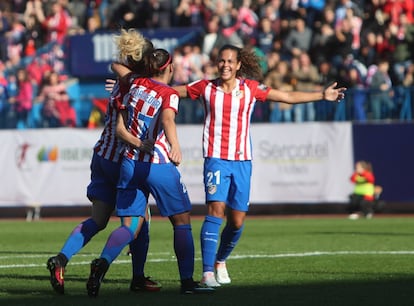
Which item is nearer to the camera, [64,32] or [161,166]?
[161,166]

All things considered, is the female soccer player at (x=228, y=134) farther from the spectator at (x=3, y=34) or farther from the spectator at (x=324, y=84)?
the spectator at (x=3, y=34)

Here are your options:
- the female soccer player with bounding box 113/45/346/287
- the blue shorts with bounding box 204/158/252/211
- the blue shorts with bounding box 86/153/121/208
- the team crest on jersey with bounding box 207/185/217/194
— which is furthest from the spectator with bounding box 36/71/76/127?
the blue shorts with bounding box 86/153/121/208

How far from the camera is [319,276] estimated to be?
11.2 meters

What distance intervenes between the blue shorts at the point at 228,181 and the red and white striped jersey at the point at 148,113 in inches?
36.5

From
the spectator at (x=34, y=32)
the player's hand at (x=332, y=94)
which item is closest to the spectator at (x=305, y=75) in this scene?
the spectator at (x=34, y=32)

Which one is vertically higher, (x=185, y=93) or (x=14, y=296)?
(x=185, y=93)

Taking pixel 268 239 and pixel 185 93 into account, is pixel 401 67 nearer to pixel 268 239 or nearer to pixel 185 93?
pixel 268 239

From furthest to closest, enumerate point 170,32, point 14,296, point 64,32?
point 64,32
point 170,32
point 14,296

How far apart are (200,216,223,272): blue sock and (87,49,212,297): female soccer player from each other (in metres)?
0.54

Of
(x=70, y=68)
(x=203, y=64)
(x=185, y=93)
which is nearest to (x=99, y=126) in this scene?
(x=203, y=64)

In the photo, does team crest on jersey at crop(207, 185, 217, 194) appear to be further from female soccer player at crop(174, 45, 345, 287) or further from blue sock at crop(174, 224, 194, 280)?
blue sock at crop(174, 224, 194, 280)

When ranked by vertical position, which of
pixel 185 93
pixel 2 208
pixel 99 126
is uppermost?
pixel 185 93

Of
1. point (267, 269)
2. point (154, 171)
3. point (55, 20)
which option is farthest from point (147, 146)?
point (55, 20)

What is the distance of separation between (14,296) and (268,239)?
25.1 ft
